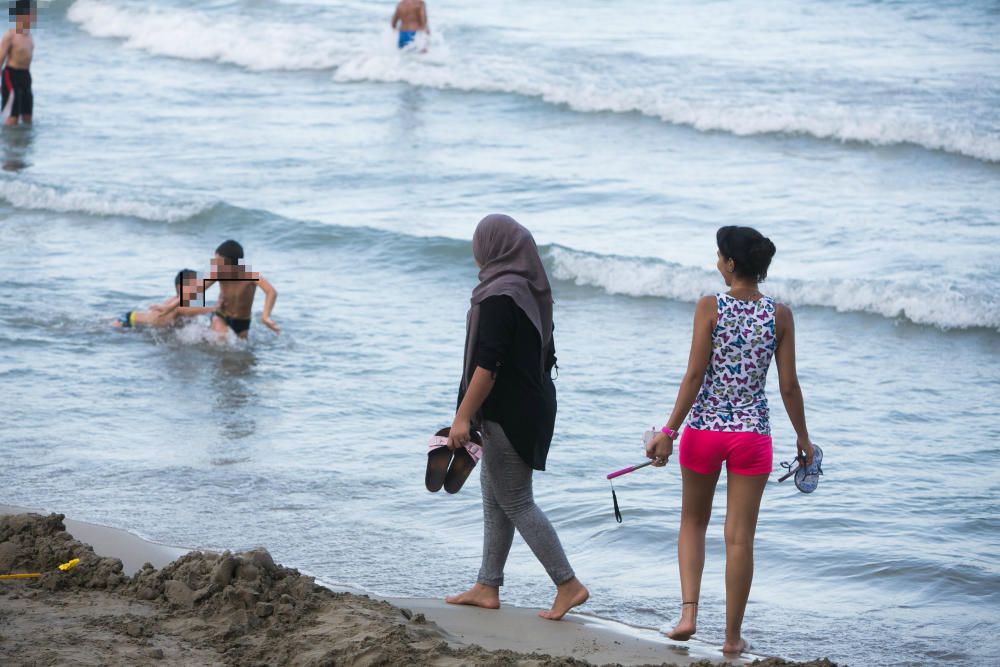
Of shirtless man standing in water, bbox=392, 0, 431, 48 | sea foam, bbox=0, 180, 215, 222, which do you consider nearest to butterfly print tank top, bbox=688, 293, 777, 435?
sea foam, bbox=0, 180, 215, 222

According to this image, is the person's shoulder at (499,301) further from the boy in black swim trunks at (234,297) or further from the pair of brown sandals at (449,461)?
the boy in black swim trunks at (234,297)

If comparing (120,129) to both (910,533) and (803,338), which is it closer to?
(803,338)

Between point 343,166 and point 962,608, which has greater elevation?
point 343,166

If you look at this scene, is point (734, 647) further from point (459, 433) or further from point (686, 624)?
Result: point (459, 433)

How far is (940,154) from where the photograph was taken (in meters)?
16.9

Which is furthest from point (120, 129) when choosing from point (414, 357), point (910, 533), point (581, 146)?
point (910, 533)

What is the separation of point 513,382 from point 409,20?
19.9 metres

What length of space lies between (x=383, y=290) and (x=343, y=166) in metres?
5.32

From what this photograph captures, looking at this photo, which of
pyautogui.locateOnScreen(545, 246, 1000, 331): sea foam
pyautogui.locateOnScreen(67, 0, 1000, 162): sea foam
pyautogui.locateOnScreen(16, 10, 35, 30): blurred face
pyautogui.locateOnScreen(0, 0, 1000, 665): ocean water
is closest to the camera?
pyautogui.locateOnScreen(0, 0, 1000, 665): ocean water

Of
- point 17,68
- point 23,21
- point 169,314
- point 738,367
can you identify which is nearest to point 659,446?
point 738,367

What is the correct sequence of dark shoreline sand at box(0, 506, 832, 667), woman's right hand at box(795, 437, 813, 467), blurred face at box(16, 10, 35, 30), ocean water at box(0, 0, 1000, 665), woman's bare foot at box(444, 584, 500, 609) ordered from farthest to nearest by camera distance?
blurred face at box(16, 10, 35, 30)
ocean water at box(0, 0, 1000, 665)
woman's bare foot at box(444, 584, 500, 609)
woman's right hand at box(795, 437, 813, 467)
dark shoreline sand at box(0, 506, 832, 667)

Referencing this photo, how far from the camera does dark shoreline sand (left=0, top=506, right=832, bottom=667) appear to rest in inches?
177

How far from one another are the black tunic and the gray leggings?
A: 0.07 meters

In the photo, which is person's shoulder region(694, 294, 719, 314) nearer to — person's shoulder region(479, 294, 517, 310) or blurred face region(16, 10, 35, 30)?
person's shoulder region(479, 294, 517, 310)
